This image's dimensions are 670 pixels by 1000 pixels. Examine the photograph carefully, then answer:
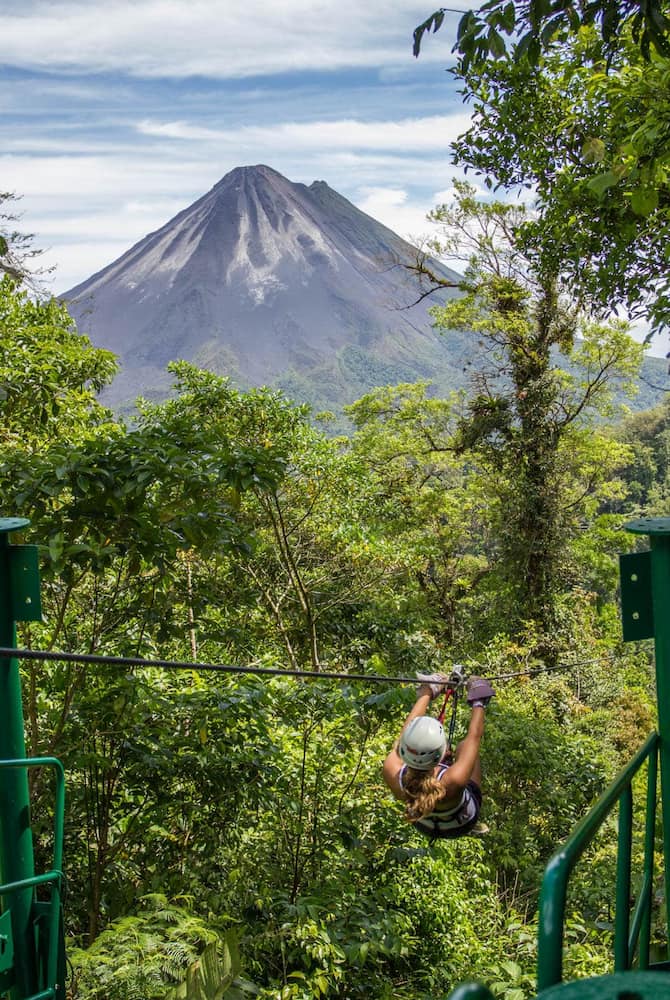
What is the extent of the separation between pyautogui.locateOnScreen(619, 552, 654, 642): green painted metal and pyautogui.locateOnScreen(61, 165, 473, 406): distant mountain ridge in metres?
117

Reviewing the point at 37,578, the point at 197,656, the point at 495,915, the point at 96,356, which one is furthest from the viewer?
the point at 197,656

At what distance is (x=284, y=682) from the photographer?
516 cm

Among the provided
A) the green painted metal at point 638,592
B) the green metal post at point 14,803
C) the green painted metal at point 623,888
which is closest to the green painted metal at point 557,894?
the green painted metal at point 623,888

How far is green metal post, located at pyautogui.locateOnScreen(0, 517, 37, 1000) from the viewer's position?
1.78 m

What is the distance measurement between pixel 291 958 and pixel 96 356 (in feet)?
12.7

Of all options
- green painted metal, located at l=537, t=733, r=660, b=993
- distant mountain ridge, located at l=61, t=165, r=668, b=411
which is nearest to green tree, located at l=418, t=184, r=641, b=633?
green painted metal, located at l=537, t=733, r=660, b=993

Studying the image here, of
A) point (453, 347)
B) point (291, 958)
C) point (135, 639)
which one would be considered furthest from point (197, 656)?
point (453, 347)

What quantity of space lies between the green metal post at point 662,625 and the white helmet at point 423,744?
1385 mm

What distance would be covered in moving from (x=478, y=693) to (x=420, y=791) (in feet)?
1.43

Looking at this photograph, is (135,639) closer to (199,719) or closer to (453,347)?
(199,719)

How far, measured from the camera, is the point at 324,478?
387 inches

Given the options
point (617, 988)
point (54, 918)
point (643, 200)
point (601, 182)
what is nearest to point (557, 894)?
point (617, 988)

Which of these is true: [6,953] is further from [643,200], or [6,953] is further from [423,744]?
[643,200]

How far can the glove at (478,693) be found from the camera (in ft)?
10.0
